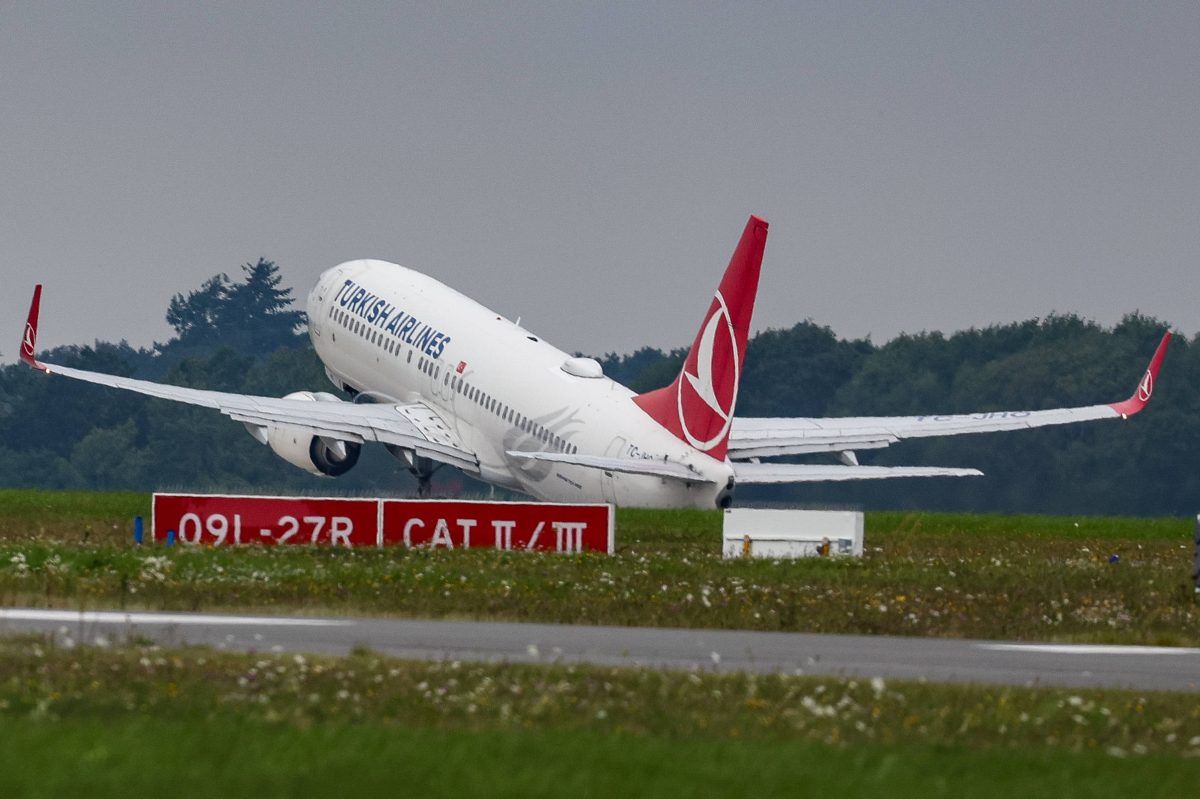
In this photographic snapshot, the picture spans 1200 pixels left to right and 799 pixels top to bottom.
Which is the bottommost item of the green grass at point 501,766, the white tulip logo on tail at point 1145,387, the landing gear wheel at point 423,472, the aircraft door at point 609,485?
the green grass at point 501,766

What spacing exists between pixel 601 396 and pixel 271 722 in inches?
1681

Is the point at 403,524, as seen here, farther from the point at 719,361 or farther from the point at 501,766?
the point at 501,766

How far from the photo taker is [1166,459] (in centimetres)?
9962

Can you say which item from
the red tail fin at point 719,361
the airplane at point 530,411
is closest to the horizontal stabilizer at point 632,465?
the airplane at point 530,411

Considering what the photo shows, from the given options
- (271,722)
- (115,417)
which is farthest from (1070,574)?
(115,417)

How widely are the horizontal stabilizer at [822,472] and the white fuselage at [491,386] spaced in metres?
1.51

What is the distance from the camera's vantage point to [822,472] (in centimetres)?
5631

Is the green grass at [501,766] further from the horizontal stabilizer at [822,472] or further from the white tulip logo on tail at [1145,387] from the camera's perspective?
the white tulip logo on tail at [1145,387]

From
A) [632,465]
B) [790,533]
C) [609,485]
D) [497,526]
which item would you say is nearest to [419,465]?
[609,485]

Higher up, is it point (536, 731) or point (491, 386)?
point (491, 386)

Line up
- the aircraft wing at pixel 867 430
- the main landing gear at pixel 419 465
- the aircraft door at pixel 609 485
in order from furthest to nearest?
the main landing gear at pixel 419 465 < the aircraft wing at pixel 867 430 < the aircraft door at pixel 609 485

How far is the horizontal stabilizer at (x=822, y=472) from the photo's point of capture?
53188 millimetres

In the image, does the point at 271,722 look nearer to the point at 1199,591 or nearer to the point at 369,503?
the point at 1199,591

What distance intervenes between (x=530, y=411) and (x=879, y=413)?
199 ft
